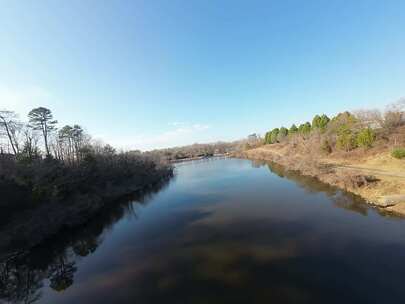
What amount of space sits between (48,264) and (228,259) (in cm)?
1116

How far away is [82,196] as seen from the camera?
74.8 feet

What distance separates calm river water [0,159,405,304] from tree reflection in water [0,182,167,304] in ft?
0.21

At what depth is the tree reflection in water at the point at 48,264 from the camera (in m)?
10.5

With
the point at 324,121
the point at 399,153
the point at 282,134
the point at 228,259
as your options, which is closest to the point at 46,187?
the point at 228,259

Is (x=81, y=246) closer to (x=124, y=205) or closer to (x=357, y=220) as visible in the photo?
(x=124, y=205)

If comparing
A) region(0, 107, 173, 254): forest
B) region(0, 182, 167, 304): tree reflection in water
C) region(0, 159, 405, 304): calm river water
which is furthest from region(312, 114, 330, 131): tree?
region(0, 182, 167, 304): tree reflection in water

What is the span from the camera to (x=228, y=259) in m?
10.7

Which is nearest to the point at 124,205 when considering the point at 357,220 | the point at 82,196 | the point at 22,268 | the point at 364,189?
the point at 82,196

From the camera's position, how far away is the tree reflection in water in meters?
10.5

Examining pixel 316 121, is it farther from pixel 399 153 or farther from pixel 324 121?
pixel 399 153

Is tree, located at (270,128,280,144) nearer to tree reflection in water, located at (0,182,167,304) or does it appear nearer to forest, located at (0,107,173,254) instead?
forest, located at (0,107,173,254)

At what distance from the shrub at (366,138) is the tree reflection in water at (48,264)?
36651 mm

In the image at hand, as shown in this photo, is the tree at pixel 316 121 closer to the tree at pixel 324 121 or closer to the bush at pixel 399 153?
the tree at pixel 324 121

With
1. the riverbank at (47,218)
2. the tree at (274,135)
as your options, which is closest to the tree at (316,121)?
the tree at (274,135)
